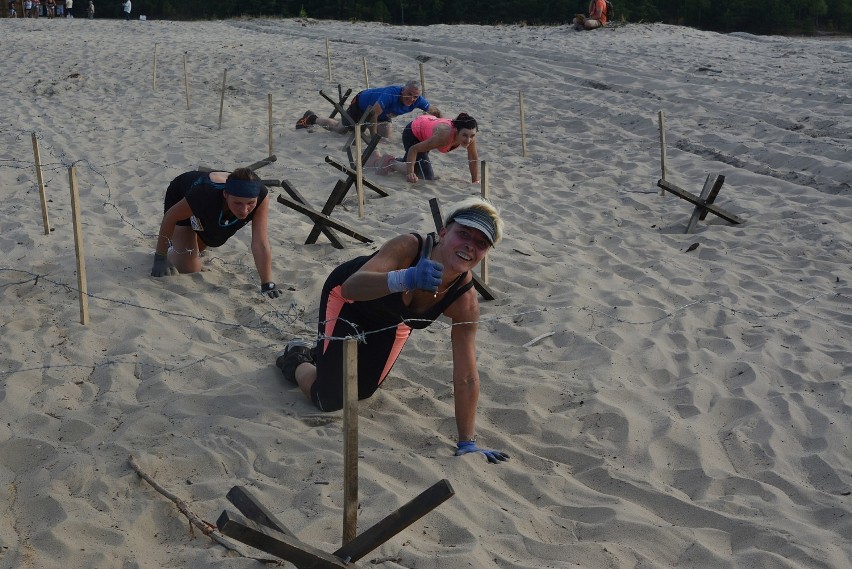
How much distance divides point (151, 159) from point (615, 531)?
758 cm

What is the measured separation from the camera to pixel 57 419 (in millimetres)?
3873

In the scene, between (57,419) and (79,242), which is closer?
(57,419)

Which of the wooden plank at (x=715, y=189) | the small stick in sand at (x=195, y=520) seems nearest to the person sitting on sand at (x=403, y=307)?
the small stick in sand at (x=195, y=520)

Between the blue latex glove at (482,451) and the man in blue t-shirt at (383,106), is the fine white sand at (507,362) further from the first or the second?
the man in blue t-shirt at (383,106)

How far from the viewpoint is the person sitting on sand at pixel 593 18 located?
18.4 metres

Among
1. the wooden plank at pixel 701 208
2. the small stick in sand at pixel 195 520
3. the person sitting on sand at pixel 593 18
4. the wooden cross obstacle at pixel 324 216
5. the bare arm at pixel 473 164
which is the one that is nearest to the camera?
the small stick in sand at pixel 195 520

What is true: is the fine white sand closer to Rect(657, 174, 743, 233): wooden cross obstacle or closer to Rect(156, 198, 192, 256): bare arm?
Rect(657, 174, 743, 233): wooden cross obstacle

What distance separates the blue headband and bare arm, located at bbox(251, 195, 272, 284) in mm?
321

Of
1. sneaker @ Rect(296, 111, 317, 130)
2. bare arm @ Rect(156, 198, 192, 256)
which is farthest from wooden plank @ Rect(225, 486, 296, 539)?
sneaker @ Rect(296, 111, 317, 130)

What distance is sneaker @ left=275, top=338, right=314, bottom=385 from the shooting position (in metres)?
4.38

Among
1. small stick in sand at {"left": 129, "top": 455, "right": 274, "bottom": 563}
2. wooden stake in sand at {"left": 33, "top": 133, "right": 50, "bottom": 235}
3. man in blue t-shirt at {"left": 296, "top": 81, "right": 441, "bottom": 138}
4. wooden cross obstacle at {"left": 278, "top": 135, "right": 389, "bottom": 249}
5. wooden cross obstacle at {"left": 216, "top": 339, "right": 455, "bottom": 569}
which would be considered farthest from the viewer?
man in blue t-shirt at {"left": 296, "top": 81, "right": 441, "bottom": 138}

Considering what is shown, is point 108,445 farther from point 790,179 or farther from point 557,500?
point 790,179

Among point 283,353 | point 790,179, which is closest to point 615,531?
point 283,353

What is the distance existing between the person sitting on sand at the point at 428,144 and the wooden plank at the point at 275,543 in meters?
6.58
